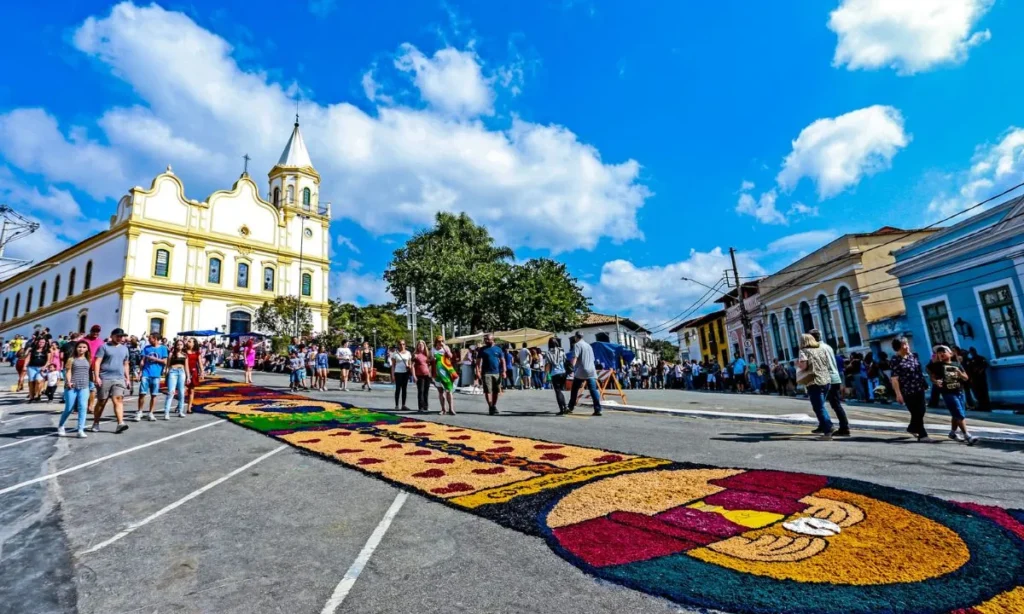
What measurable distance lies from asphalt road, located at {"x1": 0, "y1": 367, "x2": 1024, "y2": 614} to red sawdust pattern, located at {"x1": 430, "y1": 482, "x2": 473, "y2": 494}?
0.30 meters

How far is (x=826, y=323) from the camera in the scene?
25375 mm

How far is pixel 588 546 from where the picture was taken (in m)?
3.42

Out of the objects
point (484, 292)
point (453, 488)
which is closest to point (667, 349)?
point (484, 292)

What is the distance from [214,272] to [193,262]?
169 cm

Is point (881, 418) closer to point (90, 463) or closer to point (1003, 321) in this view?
point (1003, 321)

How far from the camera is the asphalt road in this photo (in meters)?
2.91

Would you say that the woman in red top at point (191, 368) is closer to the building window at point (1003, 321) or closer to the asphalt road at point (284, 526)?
the asphalt road at point (284, 526)

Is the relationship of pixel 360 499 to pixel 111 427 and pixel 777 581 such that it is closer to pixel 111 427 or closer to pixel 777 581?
pixel 777 581

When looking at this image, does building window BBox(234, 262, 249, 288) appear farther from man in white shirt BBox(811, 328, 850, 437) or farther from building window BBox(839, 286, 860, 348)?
man in white shirt BBox(811, 328, 850, 437)

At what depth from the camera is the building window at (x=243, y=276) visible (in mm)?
41312

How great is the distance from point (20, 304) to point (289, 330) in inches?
1434

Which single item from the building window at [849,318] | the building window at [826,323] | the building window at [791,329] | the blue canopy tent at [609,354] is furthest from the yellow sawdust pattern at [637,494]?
the building window at [791,329]

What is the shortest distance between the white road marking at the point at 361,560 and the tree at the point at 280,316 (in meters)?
37.4

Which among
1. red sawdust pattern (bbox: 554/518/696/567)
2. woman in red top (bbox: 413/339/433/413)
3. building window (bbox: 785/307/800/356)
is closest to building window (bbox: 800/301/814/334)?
building window (bbox: 785/307/800/356)
